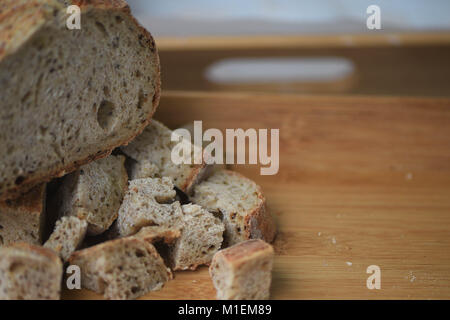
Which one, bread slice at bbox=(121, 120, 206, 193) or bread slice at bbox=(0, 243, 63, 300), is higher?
bread slice at bbox=(121, 120, 206, 193)

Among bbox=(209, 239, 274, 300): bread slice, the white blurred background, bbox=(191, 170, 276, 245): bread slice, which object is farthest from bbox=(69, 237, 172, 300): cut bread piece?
the white blurred background

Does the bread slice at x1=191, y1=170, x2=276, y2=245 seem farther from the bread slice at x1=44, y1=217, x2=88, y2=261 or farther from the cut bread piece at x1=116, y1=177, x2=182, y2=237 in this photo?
the bread slice at x1=44, y1=217, x2=88, y2=261

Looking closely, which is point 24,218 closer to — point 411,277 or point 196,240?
point 196,240

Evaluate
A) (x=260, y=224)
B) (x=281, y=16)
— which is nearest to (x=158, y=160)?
(x=260, y=224)

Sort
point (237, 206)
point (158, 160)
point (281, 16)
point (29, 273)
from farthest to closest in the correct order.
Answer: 1. point (281, 16)
2. point (158, 160)
3. point (237, 206)
4. point (29, 273)

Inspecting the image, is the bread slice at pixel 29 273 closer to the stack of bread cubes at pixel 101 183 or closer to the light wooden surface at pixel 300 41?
the stack of bread cubes at pixel 101 183
